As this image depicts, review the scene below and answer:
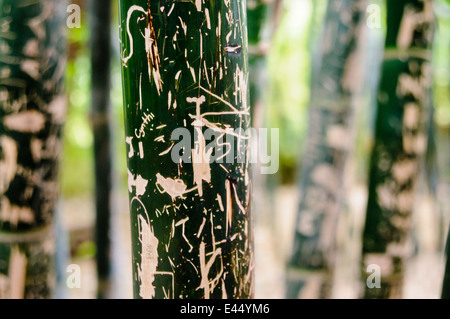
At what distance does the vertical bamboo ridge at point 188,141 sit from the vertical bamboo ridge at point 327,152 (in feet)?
4.23

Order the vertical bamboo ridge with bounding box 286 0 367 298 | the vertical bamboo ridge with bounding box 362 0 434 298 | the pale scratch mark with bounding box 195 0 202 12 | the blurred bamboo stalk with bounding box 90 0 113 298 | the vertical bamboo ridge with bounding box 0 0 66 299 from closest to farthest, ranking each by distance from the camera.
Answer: the pale scratch mark with bounding box 195 0 202 12 → the vertical bamboo ridge with bounding box 0 0 66 299 → the vertical bamboo ridge with bounding box 362 0 434 298 → the vertical bamboo ridge with bounding box 286 0 367 298 → the blurred bamboo stalk with bounding box 90 0 113 298

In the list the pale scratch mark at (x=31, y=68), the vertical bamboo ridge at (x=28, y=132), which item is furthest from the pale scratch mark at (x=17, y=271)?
the pale scratch mark at (x=31, y=68)

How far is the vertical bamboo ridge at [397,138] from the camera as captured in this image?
64.4 inches

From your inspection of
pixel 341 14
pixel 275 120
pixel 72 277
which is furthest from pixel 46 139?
pixel 275 120

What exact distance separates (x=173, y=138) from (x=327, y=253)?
4.99 feet

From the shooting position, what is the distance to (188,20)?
0.78 meters

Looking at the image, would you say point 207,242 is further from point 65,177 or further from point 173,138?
point 65,177

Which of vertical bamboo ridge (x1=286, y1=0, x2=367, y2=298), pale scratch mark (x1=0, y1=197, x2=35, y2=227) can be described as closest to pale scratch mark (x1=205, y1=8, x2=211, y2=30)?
pale scratch mark (x1=0, y1=197, x2=35, y2=227)

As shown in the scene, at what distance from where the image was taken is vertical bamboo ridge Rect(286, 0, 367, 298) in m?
2.05

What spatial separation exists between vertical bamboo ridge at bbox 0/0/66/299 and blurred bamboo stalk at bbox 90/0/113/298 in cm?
113

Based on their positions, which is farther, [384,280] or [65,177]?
[65,177]

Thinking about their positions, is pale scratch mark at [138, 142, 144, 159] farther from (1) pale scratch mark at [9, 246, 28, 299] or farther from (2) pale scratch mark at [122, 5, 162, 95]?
(1) pale scratch mark at [9, 246, 28, 299]

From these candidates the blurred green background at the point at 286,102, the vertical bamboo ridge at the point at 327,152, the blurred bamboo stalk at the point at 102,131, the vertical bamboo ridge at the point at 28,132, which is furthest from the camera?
the blurred green background at the point at 286,102

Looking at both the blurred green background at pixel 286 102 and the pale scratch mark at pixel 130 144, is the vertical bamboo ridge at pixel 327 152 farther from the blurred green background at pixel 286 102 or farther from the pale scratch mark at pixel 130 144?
the blurred green background at pixel 286 102
